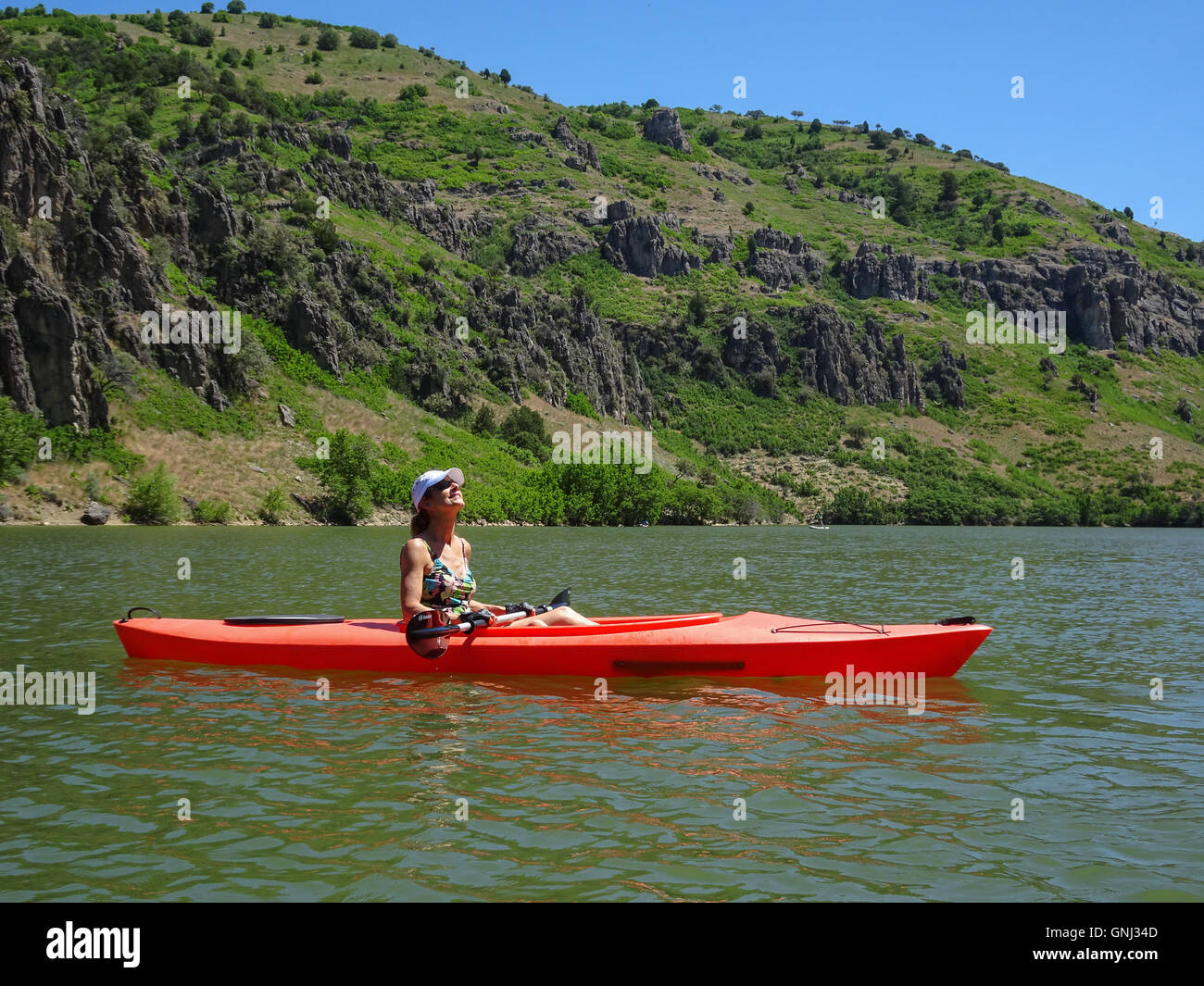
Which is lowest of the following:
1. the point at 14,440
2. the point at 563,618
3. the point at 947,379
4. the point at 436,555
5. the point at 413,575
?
the point at 563,618

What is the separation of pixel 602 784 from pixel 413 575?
4374 mm

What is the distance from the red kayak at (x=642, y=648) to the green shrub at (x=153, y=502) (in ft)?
131

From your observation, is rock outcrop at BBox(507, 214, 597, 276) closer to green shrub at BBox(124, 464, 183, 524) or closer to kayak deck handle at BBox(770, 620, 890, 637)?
green shrub at BBox(124, 464, 183, 524)

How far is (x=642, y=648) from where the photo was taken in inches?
472

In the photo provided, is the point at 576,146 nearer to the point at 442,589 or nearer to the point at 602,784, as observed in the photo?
the point at 442,589

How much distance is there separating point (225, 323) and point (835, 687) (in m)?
66.1

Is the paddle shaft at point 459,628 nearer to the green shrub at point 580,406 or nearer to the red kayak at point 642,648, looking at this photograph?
the red kayak at point 642,648

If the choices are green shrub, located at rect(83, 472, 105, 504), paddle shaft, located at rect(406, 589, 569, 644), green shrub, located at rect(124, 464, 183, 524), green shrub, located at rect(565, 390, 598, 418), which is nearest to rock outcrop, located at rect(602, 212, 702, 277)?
green shrub, located at rect(565, 390, 598, 418)

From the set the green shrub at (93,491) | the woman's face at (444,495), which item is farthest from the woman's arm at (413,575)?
the green shrub at (93,491)

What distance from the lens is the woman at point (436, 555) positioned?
35.6 ft

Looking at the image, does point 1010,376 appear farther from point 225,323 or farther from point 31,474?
point 31,474

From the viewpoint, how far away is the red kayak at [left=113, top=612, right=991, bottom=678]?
11.8m

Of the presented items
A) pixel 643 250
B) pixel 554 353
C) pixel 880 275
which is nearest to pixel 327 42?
pixel 643 250

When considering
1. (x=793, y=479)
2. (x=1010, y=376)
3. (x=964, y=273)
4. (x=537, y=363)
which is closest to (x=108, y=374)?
(x=537, y=363)
